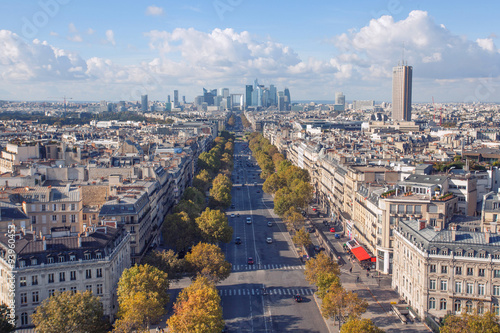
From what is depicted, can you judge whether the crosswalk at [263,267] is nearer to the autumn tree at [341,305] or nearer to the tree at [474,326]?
the autumn tree at [341,305]

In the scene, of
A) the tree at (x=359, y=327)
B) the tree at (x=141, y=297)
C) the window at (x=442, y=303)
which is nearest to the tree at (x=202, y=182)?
the tree at (x=141, y=297)

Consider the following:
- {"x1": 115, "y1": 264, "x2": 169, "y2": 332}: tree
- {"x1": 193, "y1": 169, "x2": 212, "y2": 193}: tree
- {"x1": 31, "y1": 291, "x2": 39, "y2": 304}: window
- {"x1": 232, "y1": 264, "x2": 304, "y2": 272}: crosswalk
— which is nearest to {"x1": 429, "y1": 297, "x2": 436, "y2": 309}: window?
{"x1": 232, "y1": 264, "x2": 304, "y2": 272}: crosswalk

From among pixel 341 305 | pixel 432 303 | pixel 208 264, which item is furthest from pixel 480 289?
pixel 208 264

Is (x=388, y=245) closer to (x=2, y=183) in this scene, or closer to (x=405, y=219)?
(x=405, y=219)

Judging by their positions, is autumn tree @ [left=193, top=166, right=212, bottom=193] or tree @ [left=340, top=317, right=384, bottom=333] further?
autumn tree @ [left=193, top=166, right=212, bottom=193]

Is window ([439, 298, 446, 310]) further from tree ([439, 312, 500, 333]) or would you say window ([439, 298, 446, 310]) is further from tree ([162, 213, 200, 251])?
tree ([162, 213, 200, 251])

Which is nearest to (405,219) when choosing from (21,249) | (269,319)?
Answer: (269,319)

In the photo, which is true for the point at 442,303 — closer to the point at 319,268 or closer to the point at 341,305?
the point at 341,305
